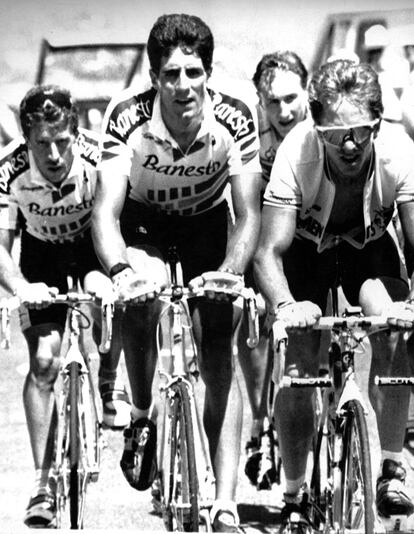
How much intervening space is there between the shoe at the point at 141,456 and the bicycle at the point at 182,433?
0.79 ft

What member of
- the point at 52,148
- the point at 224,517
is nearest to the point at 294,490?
the point at 224,517

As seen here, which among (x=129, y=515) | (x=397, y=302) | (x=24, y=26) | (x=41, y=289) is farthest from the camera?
(x=24, y=26)

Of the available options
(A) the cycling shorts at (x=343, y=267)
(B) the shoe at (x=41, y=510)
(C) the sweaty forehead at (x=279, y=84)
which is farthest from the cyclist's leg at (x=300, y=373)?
(C) the sweaty forehead at (x=279, y=84)

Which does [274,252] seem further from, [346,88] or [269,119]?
[269,119]

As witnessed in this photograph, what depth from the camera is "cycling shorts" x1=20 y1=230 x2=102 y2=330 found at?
7.98 meters

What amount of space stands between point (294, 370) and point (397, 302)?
0.61 metres

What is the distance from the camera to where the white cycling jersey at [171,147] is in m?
7.36

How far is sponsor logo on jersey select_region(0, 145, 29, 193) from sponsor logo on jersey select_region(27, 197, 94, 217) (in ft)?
0.57

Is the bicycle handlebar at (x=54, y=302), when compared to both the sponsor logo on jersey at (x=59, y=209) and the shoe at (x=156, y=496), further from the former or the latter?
the sponsor logo on jersey at (x=59, y=209)

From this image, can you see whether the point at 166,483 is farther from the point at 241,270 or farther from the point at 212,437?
the point at 241,270

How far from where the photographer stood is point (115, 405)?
28.0 ft

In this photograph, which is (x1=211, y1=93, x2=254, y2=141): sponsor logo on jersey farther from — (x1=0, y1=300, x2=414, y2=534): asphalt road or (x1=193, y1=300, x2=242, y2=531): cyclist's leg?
(x1=0, y1=300, x2=414, y2=534): asphalt road

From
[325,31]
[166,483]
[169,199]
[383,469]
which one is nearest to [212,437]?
[166,483]

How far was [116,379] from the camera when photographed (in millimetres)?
8625
